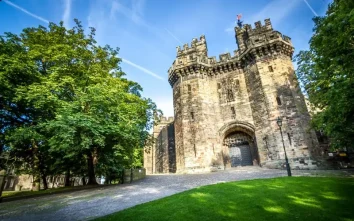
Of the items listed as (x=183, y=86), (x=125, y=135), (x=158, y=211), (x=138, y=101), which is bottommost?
(x=158, y=211)

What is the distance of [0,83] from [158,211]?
1148 cm

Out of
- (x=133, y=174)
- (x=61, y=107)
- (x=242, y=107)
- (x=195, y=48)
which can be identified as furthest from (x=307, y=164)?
(x=61, y=107)

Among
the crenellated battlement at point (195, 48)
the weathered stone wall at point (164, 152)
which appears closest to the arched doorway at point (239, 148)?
the weathered stone wall at point (164, 152)

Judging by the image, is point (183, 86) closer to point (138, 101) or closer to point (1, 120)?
point (138, 101)

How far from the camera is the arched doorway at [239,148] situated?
20766 mm

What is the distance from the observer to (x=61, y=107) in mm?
12414

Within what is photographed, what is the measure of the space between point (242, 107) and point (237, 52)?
280 inches

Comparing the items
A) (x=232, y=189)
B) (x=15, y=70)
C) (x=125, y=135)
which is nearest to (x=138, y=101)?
(x=125, y=135)

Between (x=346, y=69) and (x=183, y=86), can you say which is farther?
(x=183, y=86)

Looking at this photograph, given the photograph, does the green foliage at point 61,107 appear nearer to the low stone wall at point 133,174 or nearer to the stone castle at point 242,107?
the low stone wall at point 133,174

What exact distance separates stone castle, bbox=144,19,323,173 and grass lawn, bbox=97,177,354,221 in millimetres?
10750

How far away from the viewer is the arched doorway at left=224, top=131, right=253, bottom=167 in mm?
20766

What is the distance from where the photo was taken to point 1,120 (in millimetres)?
12977

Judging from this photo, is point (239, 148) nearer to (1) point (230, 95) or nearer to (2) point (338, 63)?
(1) point (230, 95)
